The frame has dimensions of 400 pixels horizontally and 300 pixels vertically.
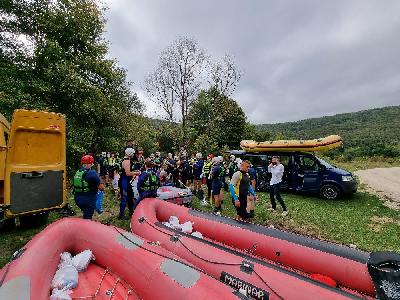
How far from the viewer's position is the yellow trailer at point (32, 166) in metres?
6.36

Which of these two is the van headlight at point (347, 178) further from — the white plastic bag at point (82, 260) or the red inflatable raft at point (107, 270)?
the white plastic bag at point (82, 260)

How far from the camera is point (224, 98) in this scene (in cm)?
2573

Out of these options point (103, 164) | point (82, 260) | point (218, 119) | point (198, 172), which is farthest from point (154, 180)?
point (218, 119)

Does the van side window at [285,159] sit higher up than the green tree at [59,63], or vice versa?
the green tree at [59,63]

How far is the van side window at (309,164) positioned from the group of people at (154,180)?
278 cm

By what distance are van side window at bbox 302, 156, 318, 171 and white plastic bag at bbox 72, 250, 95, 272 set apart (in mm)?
9368

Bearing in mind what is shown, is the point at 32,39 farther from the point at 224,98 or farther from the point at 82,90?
the point at 224,98

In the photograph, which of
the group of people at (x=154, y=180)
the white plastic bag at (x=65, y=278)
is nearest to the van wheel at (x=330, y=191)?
the group of people at (x=154, y=180)

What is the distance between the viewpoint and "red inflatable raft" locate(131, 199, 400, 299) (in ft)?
11.7

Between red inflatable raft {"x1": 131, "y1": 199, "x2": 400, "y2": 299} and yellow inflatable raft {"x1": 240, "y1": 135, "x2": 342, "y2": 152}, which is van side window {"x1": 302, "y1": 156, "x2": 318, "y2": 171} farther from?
red inflatable raft {"x1": 131, "y1": 199, "x2": 400, "y2": 299}

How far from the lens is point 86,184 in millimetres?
6129

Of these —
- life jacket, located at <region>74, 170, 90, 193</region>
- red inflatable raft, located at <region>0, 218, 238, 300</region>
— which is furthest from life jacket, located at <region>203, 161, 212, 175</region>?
red inflatable raft, located at <region>0, 218, 238, 300</region>

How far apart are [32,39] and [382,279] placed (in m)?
17.1

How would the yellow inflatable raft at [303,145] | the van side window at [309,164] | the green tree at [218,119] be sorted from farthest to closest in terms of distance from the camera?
1. the green tree at [218,119]
2. the van side window at [309,164]
3. the yellow inflatable raft at [303,145]
